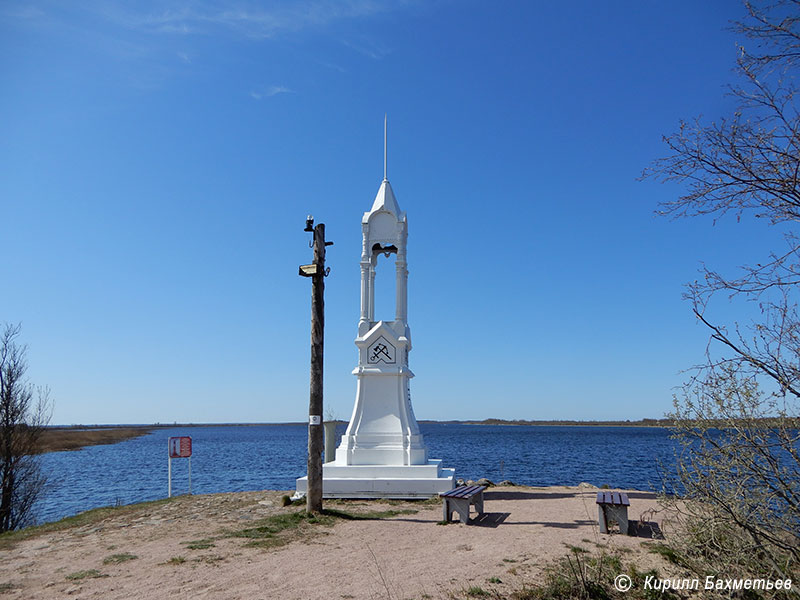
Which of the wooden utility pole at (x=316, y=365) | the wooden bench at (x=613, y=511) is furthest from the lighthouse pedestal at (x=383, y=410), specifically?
the wooden bench at (x=613, y=511)

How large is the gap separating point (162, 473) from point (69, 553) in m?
30.0

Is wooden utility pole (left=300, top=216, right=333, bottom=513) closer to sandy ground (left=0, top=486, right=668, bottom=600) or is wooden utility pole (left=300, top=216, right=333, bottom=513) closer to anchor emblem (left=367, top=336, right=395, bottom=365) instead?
sandy ground (left=0, top=486, right=668, bottom=600)

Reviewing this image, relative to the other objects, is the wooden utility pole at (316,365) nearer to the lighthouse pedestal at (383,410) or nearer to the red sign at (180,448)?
the lighthouse pedestal at (383,410)

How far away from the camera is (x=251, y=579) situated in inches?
274

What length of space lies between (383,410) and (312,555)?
23.5ft

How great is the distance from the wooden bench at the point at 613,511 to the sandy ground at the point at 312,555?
25cm

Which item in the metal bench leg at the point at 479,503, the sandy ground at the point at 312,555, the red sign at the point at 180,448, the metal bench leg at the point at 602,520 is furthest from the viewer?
the red sign at the point at 180,448

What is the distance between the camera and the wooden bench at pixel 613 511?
368 inches

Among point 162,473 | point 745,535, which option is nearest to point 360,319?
point 745,535

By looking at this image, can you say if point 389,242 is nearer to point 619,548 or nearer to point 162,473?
point 619,548

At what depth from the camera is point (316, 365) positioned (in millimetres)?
11836

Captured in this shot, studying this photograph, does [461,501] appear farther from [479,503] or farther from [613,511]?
[613,511]

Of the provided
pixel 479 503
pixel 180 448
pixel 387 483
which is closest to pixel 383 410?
pixel 387 483

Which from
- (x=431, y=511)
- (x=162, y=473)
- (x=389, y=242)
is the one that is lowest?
(x=162, y=473)
